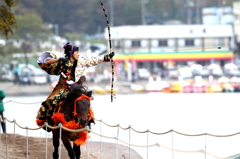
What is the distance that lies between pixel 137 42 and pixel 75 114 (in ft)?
199

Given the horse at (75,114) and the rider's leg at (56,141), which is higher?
the horse at (75,114)

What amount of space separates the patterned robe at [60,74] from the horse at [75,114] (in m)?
0.57

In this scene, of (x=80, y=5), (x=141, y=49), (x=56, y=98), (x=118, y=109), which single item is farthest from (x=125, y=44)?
(x=56, y=98)

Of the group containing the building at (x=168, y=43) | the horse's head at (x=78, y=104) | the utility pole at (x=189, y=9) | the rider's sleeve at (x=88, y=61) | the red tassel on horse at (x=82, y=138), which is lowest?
the red tassel on horse at (x=82, y=138)

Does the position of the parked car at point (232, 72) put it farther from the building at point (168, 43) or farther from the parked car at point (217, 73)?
the building at point (168, 43)

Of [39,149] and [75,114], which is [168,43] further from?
[75,114]

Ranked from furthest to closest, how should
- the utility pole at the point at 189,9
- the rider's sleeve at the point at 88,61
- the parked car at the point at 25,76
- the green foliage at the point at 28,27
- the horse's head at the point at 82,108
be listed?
1. the utility pole at the point at 189,9
2. the green foliage at the point at 28,27
3. the parked car at the point at 25,76
4. the rider's sleeve at the point at 88,61
5. the horse's head at the point at 82,108

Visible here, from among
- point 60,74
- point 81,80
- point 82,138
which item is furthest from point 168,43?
point 82,138

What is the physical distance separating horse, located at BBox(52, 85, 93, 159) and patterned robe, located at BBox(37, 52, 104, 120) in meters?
0.57

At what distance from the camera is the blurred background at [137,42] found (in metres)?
56.5

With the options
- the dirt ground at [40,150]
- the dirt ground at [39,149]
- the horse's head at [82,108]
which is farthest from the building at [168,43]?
the horse's head at [82,108]

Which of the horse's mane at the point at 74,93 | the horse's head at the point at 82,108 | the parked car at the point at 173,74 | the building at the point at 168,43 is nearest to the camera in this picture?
the horse's head at the point at 82,108

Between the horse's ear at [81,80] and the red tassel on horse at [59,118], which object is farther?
the horse's ear at [81,80]

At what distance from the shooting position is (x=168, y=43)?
70.8 m
